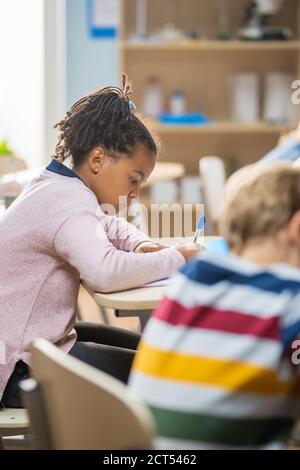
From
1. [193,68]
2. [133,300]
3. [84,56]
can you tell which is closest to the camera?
[133,300]

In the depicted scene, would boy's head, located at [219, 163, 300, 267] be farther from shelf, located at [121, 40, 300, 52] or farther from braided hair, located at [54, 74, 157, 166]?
shelf, located at [121, 40, 300, 52]

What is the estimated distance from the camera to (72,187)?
70.5 inches

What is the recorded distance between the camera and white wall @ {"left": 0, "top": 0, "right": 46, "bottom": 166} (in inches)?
182

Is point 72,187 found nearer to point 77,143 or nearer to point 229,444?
point 77,143

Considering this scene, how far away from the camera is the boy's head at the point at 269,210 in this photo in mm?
1165

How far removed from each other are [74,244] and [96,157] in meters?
0.27

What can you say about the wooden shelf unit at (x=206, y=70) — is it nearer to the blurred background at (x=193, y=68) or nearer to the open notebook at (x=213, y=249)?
the blurred background at (x=193, y=68)

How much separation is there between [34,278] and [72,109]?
42 centimetres

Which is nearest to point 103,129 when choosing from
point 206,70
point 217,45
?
point 217,45

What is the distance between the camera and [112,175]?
74.7 inches

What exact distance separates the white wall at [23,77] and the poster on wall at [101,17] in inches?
30.3

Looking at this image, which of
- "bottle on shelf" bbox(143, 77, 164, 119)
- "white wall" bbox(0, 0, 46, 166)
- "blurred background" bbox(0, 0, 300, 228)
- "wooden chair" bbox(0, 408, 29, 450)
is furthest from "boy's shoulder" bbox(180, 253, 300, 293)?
"bottle on shelf" bbox(143, 77, 164, 119)

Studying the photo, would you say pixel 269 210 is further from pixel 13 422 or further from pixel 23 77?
pixel 23 77
